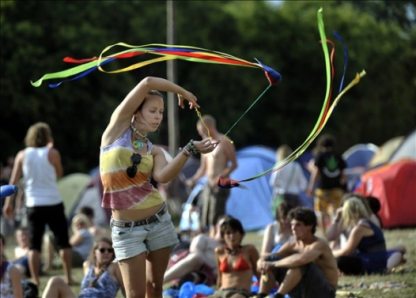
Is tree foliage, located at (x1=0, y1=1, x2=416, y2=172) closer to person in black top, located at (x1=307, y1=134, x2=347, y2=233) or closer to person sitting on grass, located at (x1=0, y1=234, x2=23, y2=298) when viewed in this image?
person in black top, located at (x1=307, y1=134, x2=347, y2=233)

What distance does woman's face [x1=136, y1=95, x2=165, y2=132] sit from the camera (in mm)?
5618

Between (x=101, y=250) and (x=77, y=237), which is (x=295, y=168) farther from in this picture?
(x=101, y=250)

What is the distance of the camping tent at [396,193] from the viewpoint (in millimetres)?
13336

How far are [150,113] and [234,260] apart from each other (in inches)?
113

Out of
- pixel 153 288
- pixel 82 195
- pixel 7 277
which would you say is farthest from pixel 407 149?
pixel 153 288

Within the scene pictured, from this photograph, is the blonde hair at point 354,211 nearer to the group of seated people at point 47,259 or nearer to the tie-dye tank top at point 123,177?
the group of seated people at point 47,259

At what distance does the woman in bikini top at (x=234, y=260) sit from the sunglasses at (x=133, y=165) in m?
2.58

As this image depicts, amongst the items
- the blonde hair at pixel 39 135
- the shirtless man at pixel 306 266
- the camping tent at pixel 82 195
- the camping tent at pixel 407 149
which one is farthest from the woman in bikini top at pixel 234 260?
the camping tent at pixel 407 149

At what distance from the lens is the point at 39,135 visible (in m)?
9.43

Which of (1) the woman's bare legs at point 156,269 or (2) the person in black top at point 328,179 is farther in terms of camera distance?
(2) the person in black top at point 328,179

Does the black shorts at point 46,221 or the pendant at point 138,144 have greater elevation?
the pendant at point 138,144

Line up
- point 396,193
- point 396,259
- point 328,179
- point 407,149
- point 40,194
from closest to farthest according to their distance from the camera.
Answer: point 396,259 → point 40,194 → point 328,179 → point 396,193 → point 407,149

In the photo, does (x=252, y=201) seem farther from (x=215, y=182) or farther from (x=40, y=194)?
(x=40, y=194)

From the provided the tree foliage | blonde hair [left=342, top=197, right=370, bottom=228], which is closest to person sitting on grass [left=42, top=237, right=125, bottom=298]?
blonde hair [left=342, top=197, right=370, bottom=228]
